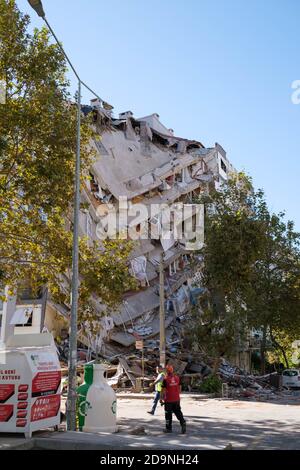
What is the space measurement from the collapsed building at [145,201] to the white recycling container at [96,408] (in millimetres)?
22811

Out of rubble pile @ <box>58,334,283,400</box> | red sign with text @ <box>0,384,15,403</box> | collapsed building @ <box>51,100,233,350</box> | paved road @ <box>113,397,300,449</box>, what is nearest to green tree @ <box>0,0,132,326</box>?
paved road @ <box>113,397,300,449</box>

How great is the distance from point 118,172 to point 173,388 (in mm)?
31814

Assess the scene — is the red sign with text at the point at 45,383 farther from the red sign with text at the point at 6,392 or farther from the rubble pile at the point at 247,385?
the rubble pile at the point at 247,385

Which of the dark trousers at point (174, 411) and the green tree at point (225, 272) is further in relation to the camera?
the green tree at point (225, 272)

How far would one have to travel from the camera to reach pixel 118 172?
42.6 metres

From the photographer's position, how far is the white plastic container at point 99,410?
36.4ft

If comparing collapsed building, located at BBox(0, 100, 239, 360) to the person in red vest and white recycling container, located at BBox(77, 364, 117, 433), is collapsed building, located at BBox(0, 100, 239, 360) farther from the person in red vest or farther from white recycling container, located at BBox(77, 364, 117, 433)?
white recycling container, located at BBox(77, 364, 117, 433)

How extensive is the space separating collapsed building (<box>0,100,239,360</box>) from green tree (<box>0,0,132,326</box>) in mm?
19136

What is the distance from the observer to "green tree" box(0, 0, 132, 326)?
1399 centimetres

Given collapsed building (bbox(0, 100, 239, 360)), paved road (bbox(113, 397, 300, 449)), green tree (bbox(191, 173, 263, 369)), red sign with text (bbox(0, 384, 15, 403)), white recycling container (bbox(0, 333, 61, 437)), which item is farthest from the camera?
collapsed building (bbox(0, 100, 239, 360))

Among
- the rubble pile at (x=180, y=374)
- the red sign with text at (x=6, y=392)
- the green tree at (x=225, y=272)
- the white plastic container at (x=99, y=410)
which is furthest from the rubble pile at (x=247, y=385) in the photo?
the red sign with text at (x=6, y=392)

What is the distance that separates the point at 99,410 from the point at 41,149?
24.9 feet

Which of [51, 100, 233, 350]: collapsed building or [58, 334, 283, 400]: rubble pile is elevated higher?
[51, 100, 233, 350]: collapsed building

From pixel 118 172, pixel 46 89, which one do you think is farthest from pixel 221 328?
pixel 118 172
